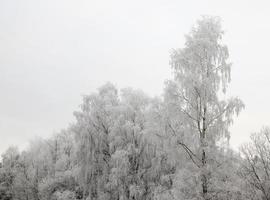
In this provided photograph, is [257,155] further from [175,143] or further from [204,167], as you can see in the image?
[204,167]

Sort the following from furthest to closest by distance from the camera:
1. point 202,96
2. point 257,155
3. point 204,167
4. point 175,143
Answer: point 257,155 < point 202,96 < point 175,143 < point 204,167

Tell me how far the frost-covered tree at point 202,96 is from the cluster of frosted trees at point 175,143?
2.1 inches

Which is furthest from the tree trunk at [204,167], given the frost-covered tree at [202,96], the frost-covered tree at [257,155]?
the frost-covered tree at [257,155]

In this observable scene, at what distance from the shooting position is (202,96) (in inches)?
766

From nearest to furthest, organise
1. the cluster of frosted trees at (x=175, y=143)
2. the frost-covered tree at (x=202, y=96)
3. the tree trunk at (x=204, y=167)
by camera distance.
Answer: the tree trunk at (x=204, y=167)
the cluster of frosted trees at (x=175, y=143)
the frost-covered tree at (x=202, y=96)

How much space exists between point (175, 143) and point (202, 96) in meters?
2.98

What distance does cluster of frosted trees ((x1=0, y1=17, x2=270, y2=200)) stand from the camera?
59.6 feet

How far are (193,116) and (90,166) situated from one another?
13.5 meters

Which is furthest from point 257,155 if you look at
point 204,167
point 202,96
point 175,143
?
point 204,167

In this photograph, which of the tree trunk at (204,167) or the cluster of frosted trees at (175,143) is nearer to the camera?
the tree trunk at (204,167)

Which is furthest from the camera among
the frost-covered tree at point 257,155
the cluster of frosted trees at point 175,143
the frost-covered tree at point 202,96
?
the frost-covered tree at point 257,155

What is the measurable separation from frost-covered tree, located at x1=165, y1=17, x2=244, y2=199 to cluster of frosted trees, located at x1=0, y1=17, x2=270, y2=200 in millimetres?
53

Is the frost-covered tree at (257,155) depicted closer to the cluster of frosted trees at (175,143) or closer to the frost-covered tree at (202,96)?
the cluster of frosted trees at (175,143)

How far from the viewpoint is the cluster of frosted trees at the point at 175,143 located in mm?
18156
